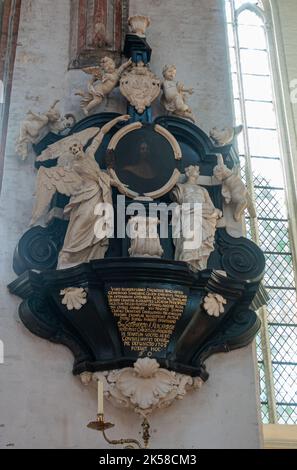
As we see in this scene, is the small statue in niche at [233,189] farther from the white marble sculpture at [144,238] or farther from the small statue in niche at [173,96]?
the white marble sculpture at [144,238]

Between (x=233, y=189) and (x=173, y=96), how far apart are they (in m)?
1.09

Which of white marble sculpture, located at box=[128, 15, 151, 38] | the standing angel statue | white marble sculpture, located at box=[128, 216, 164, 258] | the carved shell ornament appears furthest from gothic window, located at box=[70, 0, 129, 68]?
the carved shell ornament

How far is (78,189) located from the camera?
666 centimetres

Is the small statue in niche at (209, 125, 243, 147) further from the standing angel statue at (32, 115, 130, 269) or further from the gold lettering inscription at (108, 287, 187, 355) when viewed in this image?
the gold lettering inscription at (108, 287, 187, 355)

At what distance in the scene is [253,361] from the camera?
666 centimetres

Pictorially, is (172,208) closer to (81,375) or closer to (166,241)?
(166,241)

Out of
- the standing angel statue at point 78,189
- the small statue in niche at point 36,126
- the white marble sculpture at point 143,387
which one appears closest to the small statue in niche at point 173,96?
the standing angel statue at point 78,189

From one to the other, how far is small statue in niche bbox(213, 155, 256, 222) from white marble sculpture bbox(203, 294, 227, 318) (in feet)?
3.09

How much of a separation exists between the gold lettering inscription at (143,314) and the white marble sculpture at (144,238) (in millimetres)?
349

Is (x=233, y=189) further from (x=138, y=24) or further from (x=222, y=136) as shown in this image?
(x=138, y=24)

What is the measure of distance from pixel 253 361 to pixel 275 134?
142 inches

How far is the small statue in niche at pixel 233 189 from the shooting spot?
22.8ft

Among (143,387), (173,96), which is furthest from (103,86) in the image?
(143,387)

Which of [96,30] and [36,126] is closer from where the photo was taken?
[36,126]
